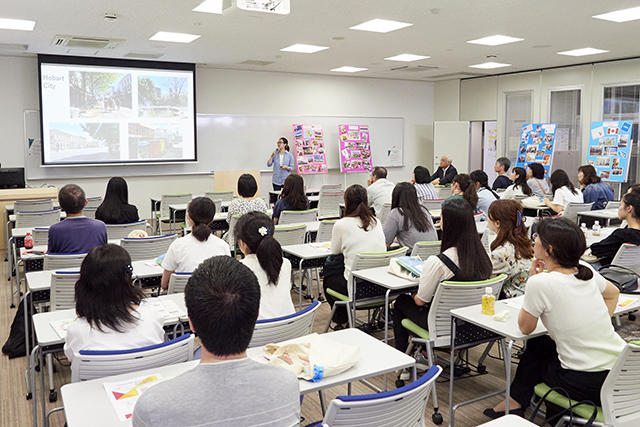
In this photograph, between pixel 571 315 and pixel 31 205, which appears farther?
pixel 31 205

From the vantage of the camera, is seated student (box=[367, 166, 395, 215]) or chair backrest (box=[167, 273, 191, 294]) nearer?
chair backrest (box=[167, 273, 191, 294])

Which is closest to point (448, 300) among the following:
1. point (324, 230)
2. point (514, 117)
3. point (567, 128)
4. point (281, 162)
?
point (324, 230)

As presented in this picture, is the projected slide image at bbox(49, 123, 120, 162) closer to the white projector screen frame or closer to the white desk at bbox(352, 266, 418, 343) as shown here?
the white projector screen frame

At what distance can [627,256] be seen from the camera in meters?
4.46

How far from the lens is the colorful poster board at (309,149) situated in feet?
40.2

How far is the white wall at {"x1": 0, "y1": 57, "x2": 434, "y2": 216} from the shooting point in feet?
32.0

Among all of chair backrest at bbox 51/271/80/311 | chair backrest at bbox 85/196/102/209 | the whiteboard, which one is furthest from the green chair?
the whiteboard

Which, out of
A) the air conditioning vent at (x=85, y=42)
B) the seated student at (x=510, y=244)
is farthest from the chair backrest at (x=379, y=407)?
the air conditioning vent at (x=85, y=42)

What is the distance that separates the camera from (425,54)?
9875 mm

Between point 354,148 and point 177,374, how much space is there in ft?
36.5

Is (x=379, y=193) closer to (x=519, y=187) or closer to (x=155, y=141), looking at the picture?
(x=519, y=187)

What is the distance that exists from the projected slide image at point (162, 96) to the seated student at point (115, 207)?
5.34 meters

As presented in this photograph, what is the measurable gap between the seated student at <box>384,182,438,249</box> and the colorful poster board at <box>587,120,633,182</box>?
7.24 metres

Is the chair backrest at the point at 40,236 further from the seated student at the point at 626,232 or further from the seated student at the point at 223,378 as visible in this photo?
the seated student at the point at 626,232
